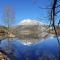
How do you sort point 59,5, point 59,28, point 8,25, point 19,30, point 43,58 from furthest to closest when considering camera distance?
point 8,25 < point 19,30 < point 43,58 < point 59,28 < point 59,5

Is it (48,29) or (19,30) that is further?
(19,30)

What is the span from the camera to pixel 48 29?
166 cm

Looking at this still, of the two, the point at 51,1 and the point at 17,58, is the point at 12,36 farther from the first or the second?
the point at 51,1

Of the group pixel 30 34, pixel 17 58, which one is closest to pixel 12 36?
pixel 30 34

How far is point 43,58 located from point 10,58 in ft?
5.40

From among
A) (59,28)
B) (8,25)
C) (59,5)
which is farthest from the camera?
(8,25)

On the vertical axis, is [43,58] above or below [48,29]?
below

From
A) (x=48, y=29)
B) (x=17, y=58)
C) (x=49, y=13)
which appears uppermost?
(x=49, y=13)

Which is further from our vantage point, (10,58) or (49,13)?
(10,58)

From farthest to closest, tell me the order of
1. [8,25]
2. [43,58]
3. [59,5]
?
[8,25], [43,58], [59,5]

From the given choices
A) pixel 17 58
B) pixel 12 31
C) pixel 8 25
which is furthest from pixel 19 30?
pixel 17 58

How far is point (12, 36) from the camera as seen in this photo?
22781mm

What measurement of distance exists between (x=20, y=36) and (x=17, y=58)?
13.3 metres

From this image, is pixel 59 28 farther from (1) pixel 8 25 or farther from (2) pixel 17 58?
(1) pixel 8 25
